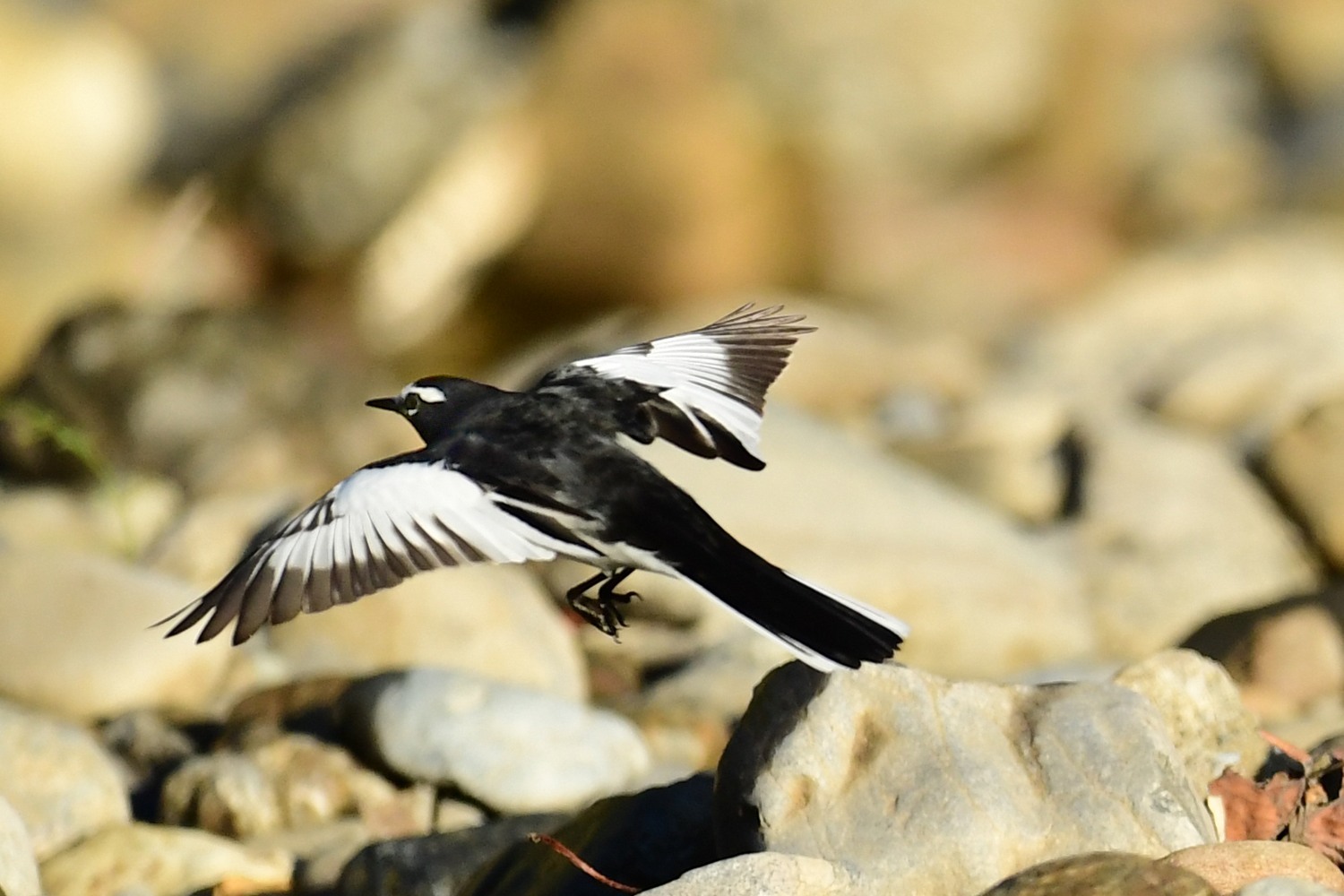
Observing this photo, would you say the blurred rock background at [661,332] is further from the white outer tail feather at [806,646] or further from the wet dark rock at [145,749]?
the white outer tail feather at [806,646]

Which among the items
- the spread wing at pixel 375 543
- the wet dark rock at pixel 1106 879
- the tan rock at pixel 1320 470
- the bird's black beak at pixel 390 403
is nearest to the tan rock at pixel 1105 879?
the wet dark rock at pixel 1106 879

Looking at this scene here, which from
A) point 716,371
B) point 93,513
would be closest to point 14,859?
point 716,371

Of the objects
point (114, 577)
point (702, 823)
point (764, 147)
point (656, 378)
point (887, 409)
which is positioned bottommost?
point (702, 823)

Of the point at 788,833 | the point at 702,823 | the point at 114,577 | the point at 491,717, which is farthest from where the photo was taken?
the point at 114,577

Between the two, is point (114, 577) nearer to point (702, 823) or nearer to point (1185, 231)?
point (702, 823)

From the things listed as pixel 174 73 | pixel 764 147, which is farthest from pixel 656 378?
pixel 174 73

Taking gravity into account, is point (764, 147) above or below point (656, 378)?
above

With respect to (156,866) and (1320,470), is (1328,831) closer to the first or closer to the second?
(156,866)
